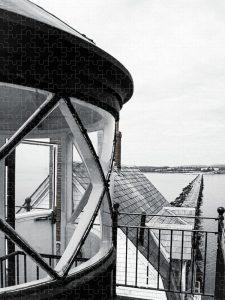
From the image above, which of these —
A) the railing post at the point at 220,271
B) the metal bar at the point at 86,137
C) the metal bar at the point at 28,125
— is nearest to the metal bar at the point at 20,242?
the metal bar at the point at 28,125

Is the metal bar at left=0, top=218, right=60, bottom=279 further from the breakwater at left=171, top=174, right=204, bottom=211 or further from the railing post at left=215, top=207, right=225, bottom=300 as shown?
the breakwater at left=171, top=174, right=204, bottom=211

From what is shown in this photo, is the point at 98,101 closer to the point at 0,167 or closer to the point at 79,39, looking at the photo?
the point at 79,39

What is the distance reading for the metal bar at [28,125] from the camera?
5.75 ft

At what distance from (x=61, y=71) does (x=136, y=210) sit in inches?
475

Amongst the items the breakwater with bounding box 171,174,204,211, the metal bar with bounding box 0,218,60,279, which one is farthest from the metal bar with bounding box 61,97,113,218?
the breakwater with bounding box 171,174,204,211

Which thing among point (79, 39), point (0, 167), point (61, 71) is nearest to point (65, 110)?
point (61, 71)

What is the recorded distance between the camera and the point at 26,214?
481 cm

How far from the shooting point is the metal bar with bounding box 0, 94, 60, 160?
175 cm

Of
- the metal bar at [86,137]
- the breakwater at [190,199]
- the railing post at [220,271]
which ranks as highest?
the metal bar at [86,137]

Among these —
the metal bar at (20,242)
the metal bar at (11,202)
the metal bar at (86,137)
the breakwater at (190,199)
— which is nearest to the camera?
the metal bar at (20,242)

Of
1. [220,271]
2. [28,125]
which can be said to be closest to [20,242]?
[28,125]

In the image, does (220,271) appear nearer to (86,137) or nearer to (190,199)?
(86,137)

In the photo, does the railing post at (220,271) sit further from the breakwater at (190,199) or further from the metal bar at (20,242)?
the breakwater at (190,199)

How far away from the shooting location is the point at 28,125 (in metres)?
1.83
